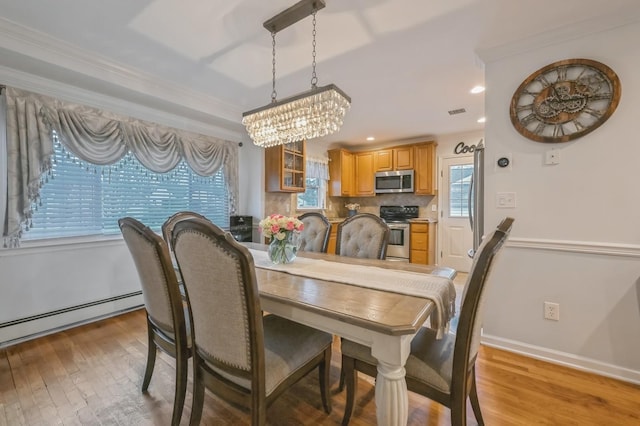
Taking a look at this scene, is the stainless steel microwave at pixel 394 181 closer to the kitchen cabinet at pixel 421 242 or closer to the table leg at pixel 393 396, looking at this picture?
the kitchen cabinet at pixel 421 242

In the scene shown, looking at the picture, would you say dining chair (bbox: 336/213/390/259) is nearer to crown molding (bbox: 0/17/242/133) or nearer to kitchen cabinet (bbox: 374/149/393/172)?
crown molding (bbox: 0/17/242/133)

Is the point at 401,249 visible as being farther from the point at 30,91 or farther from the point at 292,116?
the point at 30,91

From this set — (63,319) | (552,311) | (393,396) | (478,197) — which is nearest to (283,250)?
(393,396)

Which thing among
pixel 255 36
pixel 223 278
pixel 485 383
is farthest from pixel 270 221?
pixel 485 383

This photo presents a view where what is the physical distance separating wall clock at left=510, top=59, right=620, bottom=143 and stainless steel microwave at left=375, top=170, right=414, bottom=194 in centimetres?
276

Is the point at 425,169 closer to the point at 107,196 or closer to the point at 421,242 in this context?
the point at 421,242

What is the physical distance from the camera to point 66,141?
7.88 ft

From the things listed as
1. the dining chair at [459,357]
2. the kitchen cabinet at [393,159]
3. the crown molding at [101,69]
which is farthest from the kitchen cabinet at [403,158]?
the dining chair at [459,357]

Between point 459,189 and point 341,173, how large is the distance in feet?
6.90

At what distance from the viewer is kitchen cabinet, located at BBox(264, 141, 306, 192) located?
12.9 ft

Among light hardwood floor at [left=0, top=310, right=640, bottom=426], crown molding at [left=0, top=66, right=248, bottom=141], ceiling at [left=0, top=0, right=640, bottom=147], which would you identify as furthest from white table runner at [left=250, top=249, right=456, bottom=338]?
crown molding at [left=0, top=66, right=248, bottom=141]

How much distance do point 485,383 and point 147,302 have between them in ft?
7.11

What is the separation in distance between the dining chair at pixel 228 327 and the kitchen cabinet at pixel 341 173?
425cm

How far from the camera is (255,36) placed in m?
1.98
